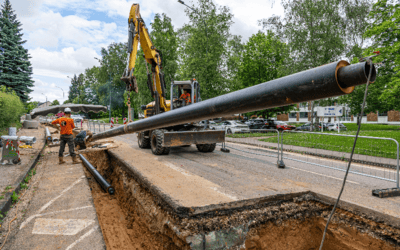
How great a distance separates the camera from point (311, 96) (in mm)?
1618

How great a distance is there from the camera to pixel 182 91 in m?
9.34

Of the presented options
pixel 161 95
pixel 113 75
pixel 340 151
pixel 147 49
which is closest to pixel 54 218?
pixel 161 95

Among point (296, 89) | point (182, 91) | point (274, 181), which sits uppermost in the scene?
point (182, 91)

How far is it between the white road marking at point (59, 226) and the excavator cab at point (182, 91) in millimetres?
5656

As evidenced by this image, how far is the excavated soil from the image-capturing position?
3314 millimetres

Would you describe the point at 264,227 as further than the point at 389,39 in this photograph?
No

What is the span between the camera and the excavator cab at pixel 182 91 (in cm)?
908

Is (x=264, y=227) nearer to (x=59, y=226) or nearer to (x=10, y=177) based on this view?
(x=59, y=226)

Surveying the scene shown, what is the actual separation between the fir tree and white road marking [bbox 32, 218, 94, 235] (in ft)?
91.8

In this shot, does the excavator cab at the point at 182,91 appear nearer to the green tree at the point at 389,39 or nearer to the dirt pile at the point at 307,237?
the dirt pile at the point at 307,237

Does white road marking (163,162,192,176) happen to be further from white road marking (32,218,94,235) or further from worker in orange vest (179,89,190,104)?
worker in orange vest (179,89,190,104)

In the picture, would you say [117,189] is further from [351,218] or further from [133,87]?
[351,218]

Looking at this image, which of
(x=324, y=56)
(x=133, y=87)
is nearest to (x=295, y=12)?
(x=324, y=56)

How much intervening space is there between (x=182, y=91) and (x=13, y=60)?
26128 mm
